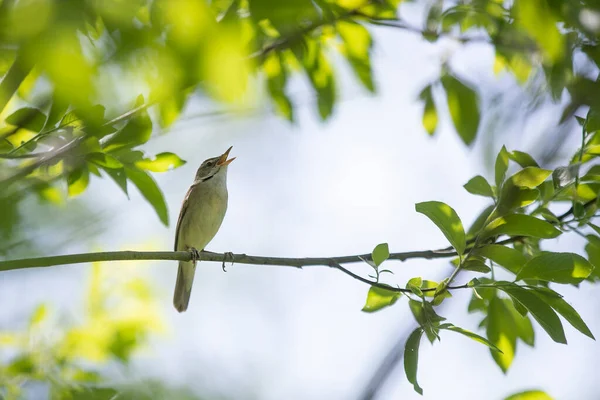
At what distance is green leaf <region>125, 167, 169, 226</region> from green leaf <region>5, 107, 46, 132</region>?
21.5 inches

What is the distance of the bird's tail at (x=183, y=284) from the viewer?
6910 millimetres

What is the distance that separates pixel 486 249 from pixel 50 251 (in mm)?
1822

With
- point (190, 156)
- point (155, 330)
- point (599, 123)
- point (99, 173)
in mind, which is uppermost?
point (599, 123)

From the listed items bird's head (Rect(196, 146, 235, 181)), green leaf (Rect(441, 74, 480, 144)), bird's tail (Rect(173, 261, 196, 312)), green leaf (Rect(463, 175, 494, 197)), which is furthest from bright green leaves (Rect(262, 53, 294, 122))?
bird's tail (Rect(173, 261, 196, 312))

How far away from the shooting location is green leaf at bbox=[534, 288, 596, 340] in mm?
2479

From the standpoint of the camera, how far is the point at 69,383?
268 cm

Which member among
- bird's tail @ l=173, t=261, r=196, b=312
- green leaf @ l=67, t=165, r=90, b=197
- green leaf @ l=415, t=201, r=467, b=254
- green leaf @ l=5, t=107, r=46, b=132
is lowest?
bird's tail @ l=173, t=261, r=196, b=312

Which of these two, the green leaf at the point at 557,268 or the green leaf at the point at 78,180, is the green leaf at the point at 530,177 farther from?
the green leaf at the point at 78,180

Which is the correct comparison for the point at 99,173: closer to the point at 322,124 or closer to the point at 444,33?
the point at 322,124

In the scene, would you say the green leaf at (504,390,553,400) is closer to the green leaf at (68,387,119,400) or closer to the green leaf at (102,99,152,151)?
the green leaf at (68,387,119,400)

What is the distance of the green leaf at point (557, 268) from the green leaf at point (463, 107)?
1282 mm

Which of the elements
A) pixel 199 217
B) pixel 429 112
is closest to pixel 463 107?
pixel 429 112

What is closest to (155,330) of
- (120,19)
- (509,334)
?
(509,334)

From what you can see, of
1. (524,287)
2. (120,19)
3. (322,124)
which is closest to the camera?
(120,19)
